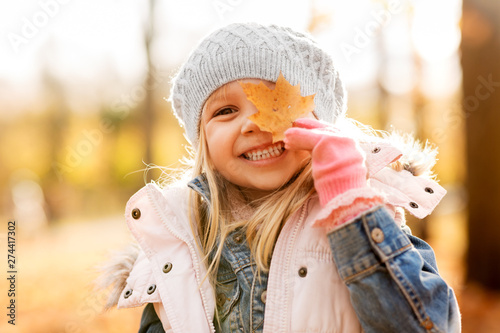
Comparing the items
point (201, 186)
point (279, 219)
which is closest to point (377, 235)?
point (279, 219)

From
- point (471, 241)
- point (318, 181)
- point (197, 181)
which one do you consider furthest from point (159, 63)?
point (318, 181)

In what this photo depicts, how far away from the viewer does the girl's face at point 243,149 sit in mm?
1784

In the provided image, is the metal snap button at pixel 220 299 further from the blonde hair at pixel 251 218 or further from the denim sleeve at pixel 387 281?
the denim sleeve at pixel 387 281

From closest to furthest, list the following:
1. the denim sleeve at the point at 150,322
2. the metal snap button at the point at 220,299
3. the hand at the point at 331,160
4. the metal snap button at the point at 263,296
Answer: the hand at the point at 331,160
the metal snap button at the point at 263,296
the metal snap button at the point at 220,299
the denim sleeve at the point at 150,322

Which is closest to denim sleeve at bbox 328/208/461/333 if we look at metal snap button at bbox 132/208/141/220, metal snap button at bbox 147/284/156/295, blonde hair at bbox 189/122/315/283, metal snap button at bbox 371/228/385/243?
metal snap button at bbox 371/228/385/243

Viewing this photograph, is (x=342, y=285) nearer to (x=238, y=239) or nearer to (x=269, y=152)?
(x=238, y=239)

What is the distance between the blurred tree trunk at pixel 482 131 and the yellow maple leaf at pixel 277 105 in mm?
4231

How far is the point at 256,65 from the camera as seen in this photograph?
1880mm

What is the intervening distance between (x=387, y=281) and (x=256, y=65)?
1047 millimetres

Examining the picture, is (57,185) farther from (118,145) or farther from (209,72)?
(209,72)

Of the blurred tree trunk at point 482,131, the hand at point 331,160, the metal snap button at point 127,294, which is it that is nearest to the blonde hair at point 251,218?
the hand at point 331,160

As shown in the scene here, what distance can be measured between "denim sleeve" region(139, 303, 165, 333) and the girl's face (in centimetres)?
68

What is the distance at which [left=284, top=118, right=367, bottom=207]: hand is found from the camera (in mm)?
1454

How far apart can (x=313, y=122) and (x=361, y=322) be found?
0.74 meters
